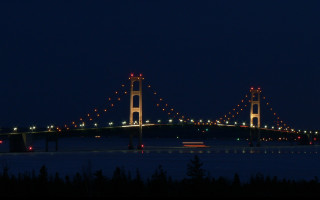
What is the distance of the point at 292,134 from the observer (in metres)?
103

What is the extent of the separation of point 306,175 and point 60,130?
41737 mm

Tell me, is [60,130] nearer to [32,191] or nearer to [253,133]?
[253,133]

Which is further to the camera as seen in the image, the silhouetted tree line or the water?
the water

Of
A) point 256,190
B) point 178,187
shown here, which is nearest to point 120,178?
point 178,187

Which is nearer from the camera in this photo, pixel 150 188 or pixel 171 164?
pixel 150 188

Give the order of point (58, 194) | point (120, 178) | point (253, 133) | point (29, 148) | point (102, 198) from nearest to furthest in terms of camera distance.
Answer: point (102, 198), point (58, 194), point (120, 178), point (29, 148), point (253, 133)

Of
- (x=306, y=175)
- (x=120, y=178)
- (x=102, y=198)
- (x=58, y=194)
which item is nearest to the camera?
(x=102, y=198)

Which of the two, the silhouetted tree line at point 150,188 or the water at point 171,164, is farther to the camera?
the water at point 171,164

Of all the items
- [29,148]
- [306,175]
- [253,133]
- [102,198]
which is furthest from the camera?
[253,133]

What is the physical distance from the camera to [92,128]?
253 ft

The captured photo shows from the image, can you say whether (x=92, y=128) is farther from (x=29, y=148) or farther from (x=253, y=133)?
(x=253, y=133)

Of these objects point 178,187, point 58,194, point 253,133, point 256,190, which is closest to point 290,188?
point 256,190

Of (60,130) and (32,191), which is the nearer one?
(32,191)

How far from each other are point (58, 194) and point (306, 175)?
24182 mm
